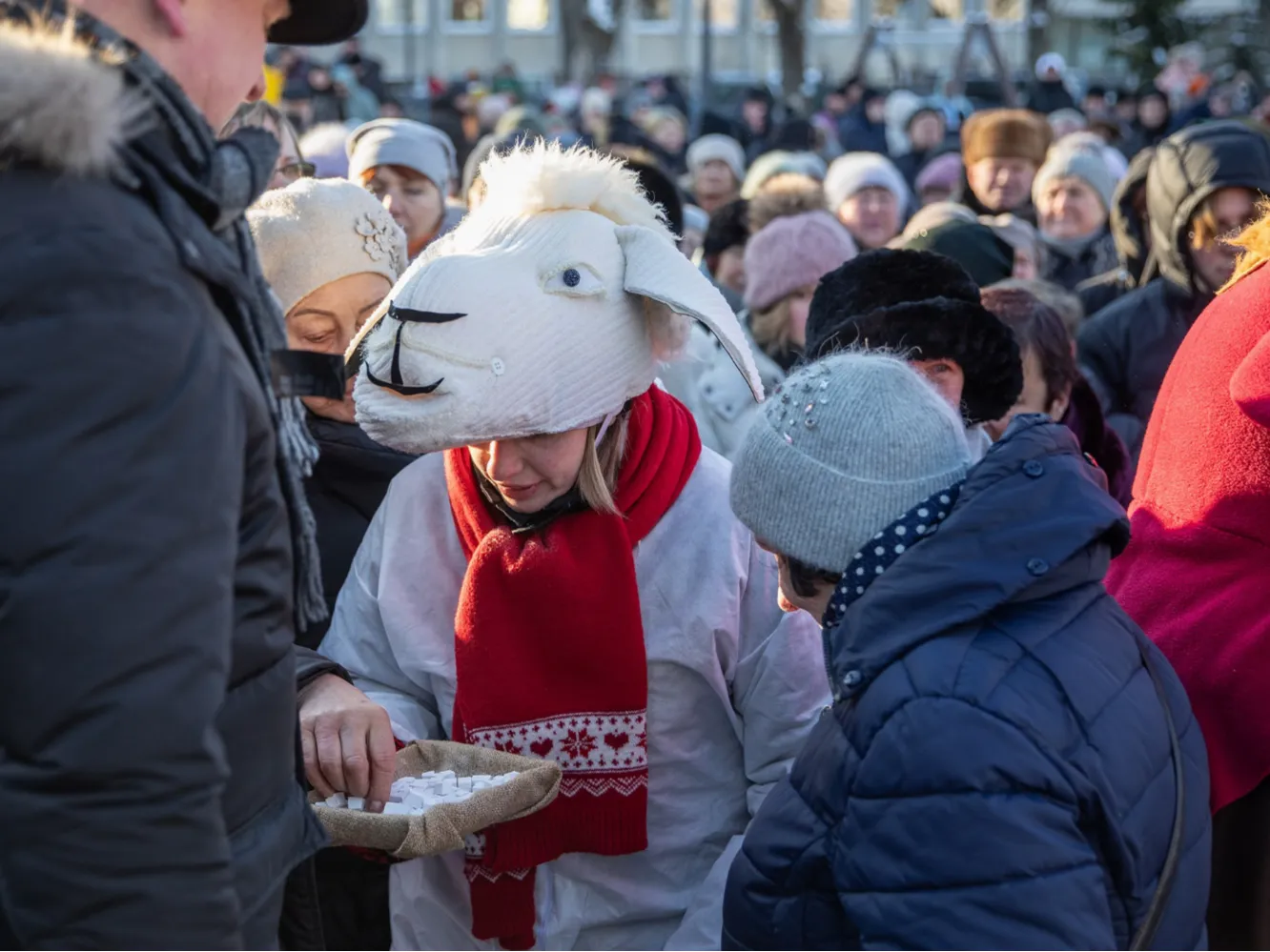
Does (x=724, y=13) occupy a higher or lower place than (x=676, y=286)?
higher

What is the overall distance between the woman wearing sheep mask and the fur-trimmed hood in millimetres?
897

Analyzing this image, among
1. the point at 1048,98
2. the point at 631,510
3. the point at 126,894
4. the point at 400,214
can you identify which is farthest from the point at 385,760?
the point at 1048,98

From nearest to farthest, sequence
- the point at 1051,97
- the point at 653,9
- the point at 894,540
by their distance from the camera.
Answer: the point at 894,540 → the point at 1051,97 → the point at 653,9

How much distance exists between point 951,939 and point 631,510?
1.02 m

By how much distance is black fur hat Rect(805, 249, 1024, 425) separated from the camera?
2.92 meters

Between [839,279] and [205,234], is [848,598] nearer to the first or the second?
[205,234]

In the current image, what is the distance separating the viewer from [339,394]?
1.64m

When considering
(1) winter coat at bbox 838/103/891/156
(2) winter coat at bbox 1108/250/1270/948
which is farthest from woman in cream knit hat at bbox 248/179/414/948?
(1) winter coat at bbox 838/103/891/156

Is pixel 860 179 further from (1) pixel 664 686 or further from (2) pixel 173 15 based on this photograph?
(2) pixel 173 15

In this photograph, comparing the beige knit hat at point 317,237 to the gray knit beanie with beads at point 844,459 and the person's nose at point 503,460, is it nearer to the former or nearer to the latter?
the person's nose at point 503,460

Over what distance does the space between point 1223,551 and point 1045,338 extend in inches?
43.4

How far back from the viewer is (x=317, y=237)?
9.95ft

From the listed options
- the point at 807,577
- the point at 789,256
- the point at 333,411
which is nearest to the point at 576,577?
the point at 807,577

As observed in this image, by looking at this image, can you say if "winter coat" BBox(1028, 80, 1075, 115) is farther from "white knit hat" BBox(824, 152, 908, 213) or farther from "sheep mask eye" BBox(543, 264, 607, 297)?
"sheep mask eye" BBox(543, 264, 607, 297)
